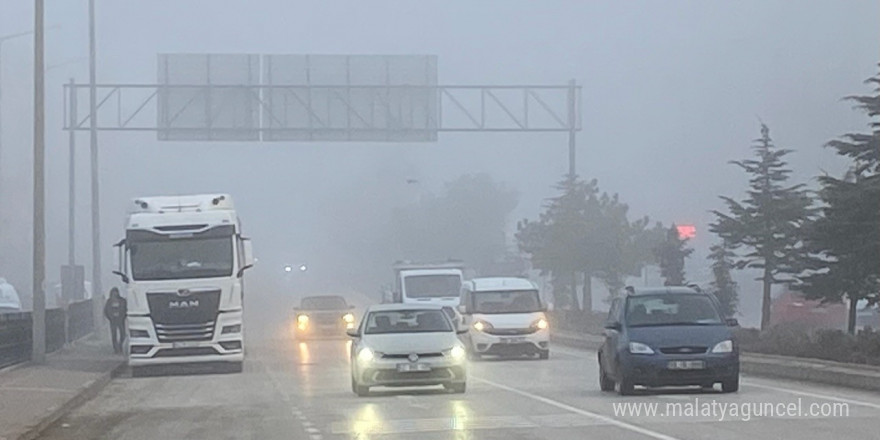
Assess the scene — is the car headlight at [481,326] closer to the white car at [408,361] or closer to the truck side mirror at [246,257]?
the truck side mirror at [246,257]

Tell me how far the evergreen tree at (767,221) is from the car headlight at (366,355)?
22135mm

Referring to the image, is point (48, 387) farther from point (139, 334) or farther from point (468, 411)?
point (468, 411)

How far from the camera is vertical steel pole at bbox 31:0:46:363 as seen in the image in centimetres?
3394

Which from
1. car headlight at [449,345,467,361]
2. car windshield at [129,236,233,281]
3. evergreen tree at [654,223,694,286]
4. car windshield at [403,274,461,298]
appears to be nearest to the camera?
car headlight at [449,345,467,361]

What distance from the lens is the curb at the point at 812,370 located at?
2423 centimetres

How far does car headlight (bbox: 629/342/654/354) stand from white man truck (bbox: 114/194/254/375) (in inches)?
501

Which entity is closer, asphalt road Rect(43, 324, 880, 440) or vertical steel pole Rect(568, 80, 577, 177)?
asphalt road Rect(43, 324, 880, 440)

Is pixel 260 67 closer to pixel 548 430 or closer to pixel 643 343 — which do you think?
pixel 643 343

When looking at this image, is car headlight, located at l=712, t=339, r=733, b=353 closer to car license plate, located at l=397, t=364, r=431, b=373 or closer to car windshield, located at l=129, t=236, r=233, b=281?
car license plate, located at l=397, t=364, r=431, b=373

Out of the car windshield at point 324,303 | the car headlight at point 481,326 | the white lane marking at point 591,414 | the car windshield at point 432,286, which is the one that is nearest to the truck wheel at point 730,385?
the white lane marking at point 591,414

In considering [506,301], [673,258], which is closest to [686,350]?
[506,301]

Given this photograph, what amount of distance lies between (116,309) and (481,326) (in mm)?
10052

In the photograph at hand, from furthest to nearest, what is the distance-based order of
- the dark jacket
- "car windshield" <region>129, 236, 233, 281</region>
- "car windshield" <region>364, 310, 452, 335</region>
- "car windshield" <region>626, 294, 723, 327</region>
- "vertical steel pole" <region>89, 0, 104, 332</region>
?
"vertical steel pole" <region>89, 0, 104, 332</region>
the dark jacket
"car windshield" <region>129, 236, 233, 281</region>
"car windshield" <region>364, 310, 452, 335</region>
"car windshield" <region>626, 294, 723, 327</region>

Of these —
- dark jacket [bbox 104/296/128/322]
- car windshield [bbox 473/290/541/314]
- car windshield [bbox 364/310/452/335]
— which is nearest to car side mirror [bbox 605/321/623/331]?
car windshield [bbox 364/310/452/335]
